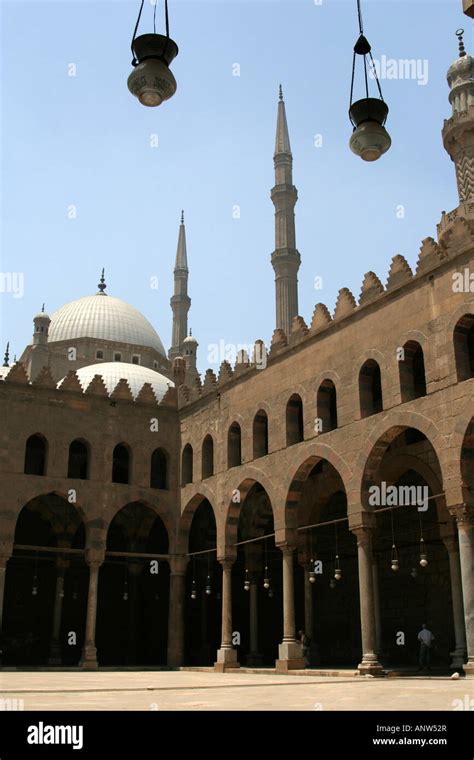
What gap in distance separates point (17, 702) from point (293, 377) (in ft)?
43.9

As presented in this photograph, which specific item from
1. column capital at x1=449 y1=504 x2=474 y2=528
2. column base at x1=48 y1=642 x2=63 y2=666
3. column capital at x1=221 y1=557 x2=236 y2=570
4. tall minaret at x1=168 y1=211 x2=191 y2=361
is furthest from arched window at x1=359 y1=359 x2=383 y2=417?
tall minaret at x1=168 y1=211 x2=191 y2=361

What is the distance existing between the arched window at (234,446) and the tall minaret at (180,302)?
974 inches

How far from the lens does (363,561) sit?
1820cm

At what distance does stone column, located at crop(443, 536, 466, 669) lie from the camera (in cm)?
1758

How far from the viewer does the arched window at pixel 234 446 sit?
77.5ft

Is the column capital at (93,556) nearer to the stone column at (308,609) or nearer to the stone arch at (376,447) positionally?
the stone column at (308,609)

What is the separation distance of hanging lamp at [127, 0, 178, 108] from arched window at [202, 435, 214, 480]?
1827 centimetres

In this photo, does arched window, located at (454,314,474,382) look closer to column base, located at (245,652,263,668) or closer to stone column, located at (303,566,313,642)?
stone column, located at (303,566,313,642)

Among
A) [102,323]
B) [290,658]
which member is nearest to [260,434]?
[290,658]

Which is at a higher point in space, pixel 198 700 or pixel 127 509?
pixel 127 509

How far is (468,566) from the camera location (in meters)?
15.5

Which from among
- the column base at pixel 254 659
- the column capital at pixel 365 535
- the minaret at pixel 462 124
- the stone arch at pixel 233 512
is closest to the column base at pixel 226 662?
the column base at pixel 254 659
